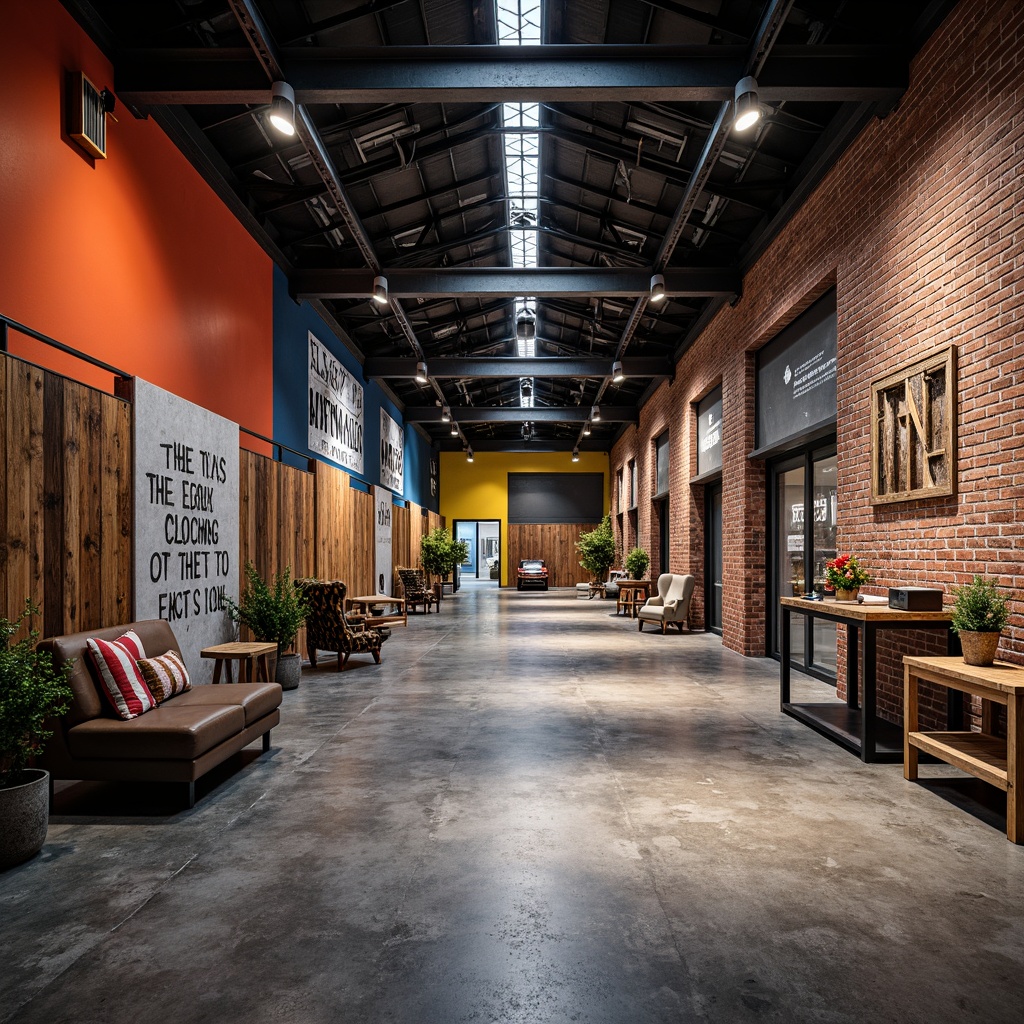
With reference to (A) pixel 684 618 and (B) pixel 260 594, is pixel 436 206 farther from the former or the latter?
(A) pixel 684 618

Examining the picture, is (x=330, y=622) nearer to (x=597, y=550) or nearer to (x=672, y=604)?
(x=672, y=604)

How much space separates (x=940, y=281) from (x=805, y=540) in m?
3.44

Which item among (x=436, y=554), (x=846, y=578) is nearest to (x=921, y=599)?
(x=846, y=578)

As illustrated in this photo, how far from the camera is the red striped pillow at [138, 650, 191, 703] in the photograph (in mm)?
3781

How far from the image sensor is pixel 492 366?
13.5 m

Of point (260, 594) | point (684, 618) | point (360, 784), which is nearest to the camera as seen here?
point (360, 784)

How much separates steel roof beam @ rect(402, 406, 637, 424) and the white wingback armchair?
6580 mm

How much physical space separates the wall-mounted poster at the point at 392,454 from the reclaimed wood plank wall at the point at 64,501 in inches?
405

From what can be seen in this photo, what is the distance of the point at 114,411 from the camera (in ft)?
14.2

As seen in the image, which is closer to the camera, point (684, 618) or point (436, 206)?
point (436, 206)

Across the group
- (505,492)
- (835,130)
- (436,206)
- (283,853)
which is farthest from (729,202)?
(505,492)

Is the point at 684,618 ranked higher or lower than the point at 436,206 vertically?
lower

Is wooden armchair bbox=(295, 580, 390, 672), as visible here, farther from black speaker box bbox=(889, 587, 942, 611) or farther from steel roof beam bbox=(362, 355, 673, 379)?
steel roof beam bbox=(362, 355, 673, 379)

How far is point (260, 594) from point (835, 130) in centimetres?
598
